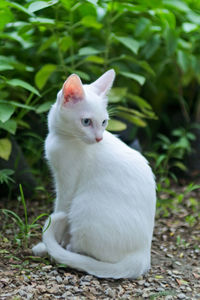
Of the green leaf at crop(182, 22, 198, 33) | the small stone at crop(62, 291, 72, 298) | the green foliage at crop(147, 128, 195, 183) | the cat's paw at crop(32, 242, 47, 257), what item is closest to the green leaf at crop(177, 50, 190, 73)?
the green leaf at crop(182, 22, 198, 33)

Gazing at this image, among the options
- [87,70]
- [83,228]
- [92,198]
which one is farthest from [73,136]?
[87,70]

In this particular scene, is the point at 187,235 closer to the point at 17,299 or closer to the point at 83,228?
the point at 83,228

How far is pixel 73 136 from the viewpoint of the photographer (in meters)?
2.51

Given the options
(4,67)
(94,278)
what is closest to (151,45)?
(4,67)

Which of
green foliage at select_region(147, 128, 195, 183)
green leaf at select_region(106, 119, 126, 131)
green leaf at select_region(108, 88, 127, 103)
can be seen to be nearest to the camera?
green leaf at select_region(106, 119, 126, 131)

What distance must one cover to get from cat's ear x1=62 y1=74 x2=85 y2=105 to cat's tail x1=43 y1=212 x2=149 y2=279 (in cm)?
83

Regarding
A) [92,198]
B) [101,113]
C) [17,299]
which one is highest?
[101,113]

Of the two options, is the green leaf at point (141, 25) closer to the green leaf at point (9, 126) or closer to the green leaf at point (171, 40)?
the green leaf at point (171, 40)

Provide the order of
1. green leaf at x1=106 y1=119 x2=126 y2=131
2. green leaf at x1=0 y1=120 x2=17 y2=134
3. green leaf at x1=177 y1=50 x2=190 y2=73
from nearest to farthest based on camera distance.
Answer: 1. green leaf at x1=0 y1=120 x2=17 y2=134
2. green leaf at x1=106 y1=119 x2=126 y2=131
3. green leaf at x1=177 y1=50 x2=190 y2=73

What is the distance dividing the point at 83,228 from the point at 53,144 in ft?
1.86

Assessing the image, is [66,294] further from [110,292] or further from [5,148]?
[5,148]

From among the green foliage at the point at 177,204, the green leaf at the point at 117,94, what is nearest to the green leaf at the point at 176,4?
Answer: the green leaf at the point at 117,94

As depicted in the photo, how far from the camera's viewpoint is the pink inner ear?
2268 millimetres

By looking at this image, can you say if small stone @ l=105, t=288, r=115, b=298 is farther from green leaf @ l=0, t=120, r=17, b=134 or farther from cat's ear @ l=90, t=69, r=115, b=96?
green leaf @ l=0, t=120, r=17, b=134
